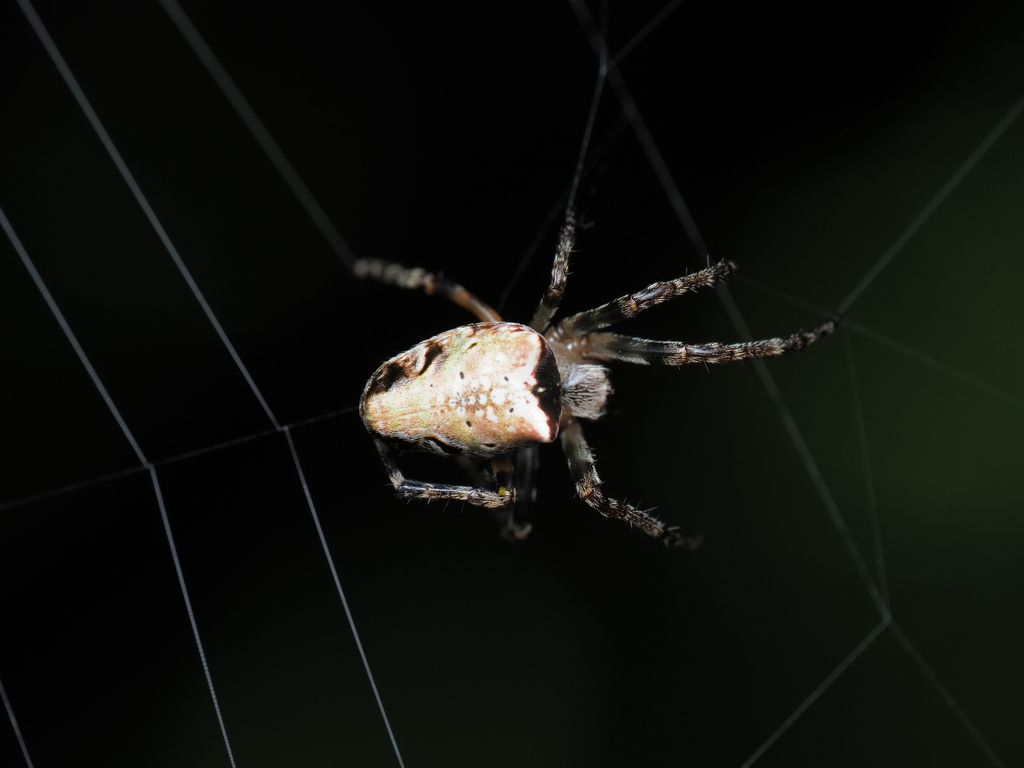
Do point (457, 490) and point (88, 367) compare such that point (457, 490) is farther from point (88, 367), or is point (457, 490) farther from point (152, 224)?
point (152, 224)

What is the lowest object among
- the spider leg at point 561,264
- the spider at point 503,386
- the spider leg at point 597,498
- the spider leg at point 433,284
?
the spider leg at point 597,498

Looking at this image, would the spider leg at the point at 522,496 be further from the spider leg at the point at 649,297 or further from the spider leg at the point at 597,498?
the spider leg at the point at 649,297

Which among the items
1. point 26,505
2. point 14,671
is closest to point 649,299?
point 26,505

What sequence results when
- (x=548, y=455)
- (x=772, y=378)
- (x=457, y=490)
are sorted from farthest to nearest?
(x=548, y=455) < (x=772, y=378) < (x=457, y=490)

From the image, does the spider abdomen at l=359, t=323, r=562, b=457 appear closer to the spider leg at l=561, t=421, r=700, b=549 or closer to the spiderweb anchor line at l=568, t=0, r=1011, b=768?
the spider leg at l=561, t=421, r=700, b=549

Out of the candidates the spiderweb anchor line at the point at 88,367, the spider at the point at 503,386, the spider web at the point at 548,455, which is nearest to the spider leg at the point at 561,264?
the spider at the point at 503,386

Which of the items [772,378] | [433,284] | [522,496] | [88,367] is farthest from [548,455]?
[88,367]
